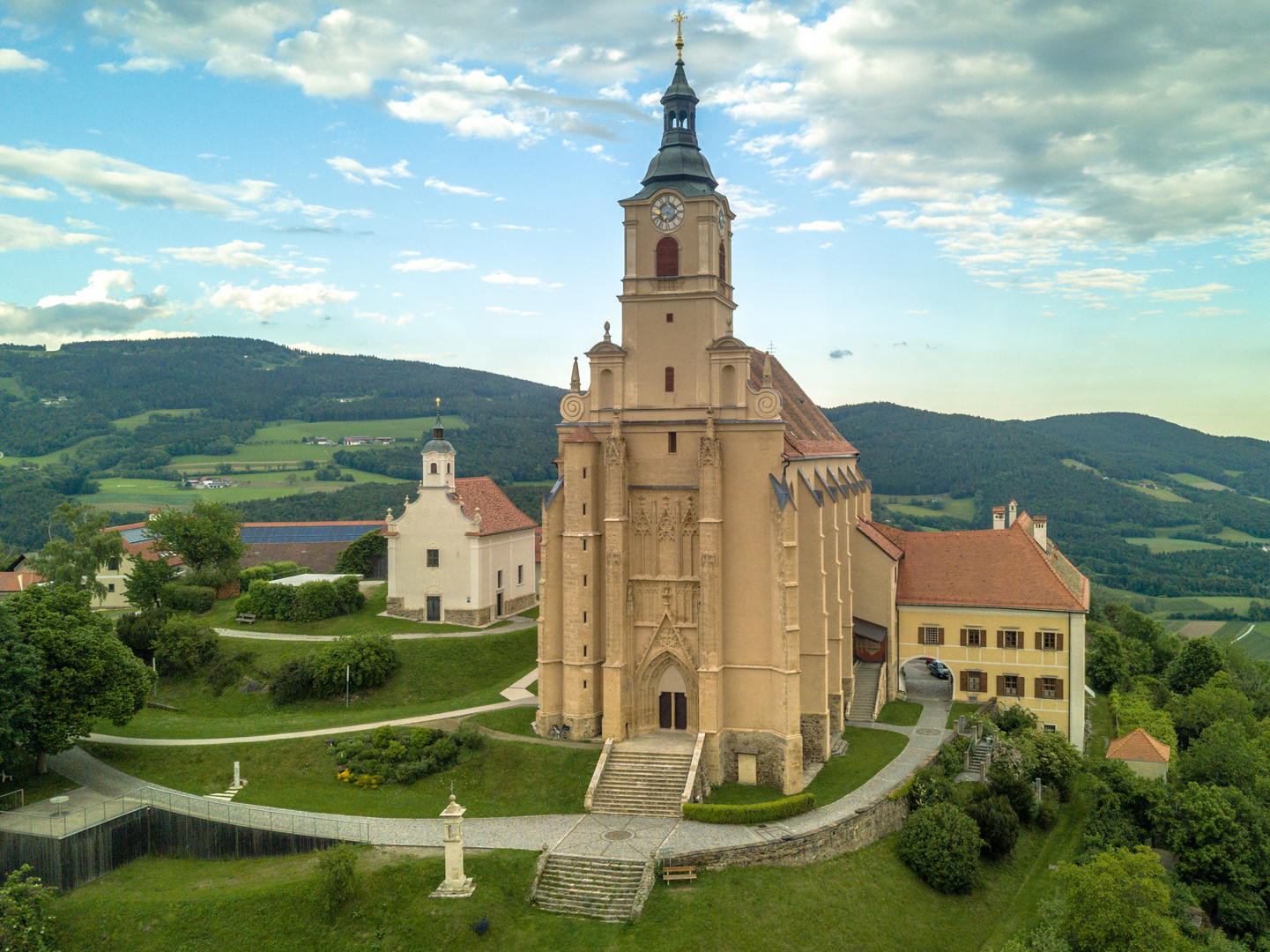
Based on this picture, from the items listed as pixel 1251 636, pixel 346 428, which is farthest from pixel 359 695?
pixel 346 428

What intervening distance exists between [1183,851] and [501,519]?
41906 millimetres

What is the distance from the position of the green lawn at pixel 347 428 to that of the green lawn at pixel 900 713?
112m

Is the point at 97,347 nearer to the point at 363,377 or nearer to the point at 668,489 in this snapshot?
the point at 363,377

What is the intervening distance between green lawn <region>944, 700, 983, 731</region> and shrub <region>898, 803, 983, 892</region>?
1134cm

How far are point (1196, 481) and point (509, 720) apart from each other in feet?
582

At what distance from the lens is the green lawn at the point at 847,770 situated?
35.3 meters

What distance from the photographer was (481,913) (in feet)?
88.5

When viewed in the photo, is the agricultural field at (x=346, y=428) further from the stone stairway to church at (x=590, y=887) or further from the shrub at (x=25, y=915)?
the stone stairway to church at (x=590, y=887)

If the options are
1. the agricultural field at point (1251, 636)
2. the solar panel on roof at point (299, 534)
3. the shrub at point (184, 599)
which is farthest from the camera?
the agricultural field at point (1251, 636)

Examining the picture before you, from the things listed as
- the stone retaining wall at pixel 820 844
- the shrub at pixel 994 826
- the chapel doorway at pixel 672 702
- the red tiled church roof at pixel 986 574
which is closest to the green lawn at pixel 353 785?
the chapel doorway at pixel 672 702

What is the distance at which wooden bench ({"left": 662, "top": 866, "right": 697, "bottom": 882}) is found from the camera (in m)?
29.0

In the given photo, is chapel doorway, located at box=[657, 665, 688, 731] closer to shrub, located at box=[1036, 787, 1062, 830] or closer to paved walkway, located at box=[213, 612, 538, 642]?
shrub, located at box=[1036, 787, 1062, 830]

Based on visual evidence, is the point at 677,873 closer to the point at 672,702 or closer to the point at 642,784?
the point at 642,784

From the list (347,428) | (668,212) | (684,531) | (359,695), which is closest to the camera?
(684,531)
